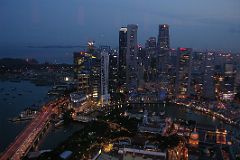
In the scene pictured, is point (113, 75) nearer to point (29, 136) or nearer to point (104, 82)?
point (104, 82)

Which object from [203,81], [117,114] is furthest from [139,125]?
[203,81]

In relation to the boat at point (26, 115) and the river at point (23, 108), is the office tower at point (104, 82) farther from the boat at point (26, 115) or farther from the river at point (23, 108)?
the boat at point (26, 115)

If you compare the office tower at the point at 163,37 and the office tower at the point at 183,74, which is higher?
the office tower at the point at 163,37

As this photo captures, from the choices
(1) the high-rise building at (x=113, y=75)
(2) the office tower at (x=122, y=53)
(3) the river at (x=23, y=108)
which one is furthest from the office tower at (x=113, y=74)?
(3) the river at (x=23, y=108)

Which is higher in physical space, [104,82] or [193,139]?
[104,82]

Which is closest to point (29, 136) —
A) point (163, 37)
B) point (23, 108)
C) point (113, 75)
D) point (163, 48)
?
point (23, 108)

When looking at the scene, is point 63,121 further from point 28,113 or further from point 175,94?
point 175,94

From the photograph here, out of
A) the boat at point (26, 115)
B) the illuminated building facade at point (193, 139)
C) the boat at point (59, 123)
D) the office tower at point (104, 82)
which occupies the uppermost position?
the office tower at point (104, 82)
